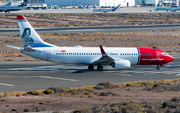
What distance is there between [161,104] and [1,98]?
1401 cm

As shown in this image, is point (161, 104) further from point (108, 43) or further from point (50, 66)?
point (108, 43)

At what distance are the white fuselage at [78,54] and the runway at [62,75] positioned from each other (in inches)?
72.8

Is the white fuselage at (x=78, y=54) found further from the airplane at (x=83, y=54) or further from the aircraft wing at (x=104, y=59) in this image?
the aircraft wing at (x=104, y=59)

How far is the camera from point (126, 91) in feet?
102

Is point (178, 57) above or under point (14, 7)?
under

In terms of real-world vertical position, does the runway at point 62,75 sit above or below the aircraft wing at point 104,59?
below

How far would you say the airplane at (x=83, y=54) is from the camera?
46438 millimetres

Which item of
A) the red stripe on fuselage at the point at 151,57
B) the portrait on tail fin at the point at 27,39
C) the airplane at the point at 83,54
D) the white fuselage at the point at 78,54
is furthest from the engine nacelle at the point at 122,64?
the portrait on tail fin at the point at 27,39

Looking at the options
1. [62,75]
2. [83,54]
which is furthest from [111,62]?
[62,75]

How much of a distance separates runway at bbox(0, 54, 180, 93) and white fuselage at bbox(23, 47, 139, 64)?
72.8 inches

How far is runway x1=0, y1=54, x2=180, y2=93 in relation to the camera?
36.8 meters

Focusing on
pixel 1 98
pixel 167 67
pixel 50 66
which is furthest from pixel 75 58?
pixel 1 98

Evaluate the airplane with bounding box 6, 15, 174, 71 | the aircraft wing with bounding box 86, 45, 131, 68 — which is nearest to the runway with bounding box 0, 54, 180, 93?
the aircraft wing with bounding box 86, 45, 131, 68

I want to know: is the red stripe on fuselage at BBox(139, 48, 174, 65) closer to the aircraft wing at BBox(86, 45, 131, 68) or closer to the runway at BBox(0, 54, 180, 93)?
the runway at BBox(0, 54, 180, 93)
